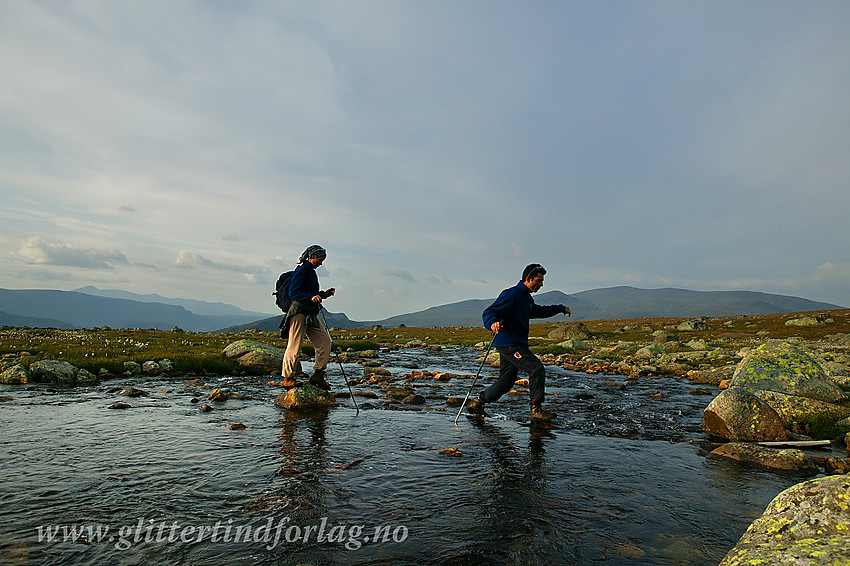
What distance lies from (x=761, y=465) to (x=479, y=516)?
6.08 metres

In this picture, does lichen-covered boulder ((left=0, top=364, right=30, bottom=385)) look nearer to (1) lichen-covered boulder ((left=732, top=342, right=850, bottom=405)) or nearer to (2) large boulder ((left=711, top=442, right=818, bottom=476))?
(2) large boulder ((left=711, top=442, right=818, bottom=476))

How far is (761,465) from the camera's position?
26.3ft

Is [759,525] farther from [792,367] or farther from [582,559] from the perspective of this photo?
[792,367]

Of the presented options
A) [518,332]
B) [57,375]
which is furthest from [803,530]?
[57,375]

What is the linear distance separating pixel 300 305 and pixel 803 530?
1171cm

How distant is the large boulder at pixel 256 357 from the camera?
2147cm

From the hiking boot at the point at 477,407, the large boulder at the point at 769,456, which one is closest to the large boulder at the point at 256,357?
the hiking boot at the point at 477,407

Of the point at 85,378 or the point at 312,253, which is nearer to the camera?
the point at 312,253

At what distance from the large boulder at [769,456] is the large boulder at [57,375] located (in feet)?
65.9

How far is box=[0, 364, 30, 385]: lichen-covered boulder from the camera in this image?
15.0 meters

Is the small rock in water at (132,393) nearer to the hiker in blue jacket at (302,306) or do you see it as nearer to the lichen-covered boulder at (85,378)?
the lichen-covered boulder at (85,378)

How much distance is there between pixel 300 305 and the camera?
42.4ft

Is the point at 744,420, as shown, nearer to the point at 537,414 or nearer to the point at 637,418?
the point at 637,418

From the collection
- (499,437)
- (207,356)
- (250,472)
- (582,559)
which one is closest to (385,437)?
(499,437)
